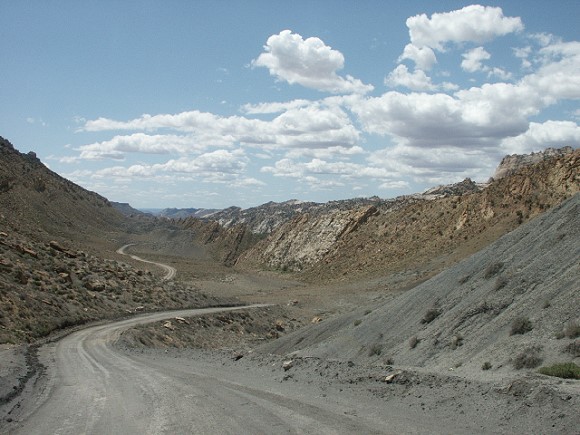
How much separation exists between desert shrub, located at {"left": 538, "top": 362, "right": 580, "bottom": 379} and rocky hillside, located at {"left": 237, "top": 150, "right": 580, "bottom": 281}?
1776 inches

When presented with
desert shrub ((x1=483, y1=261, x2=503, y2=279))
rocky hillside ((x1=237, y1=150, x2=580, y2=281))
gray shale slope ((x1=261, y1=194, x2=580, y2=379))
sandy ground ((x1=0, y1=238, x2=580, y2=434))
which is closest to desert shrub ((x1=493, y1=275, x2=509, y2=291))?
gray shale slope ((x1=261, y1=194, x2=580, y2=379))

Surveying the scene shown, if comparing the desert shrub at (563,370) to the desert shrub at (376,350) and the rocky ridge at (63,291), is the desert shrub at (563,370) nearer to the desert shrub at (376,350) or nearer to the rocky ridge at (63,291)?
the desert shrub at (376,350)

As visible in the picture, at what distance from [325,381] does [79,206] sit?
156014 millimetres

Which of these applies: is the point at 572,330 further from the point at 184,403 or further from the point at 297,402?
the point at 184,403

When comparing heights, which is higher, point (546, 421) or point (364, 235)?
point (364, 235)

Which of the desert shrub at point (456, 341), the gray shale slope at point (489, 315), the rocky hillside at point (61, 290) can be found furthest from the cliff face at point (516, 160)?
the desert shrub at point (456, 341)

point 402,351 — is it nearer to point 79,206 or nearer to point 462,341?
point 462,341

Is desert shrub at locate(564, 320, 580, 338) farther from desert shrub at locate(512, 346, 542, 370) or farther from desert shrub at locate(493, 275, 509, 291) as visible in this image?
desert shrub at locate(493, 275, 509, 291)

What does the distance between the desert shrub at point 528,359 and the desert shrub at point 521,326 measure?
125 cm

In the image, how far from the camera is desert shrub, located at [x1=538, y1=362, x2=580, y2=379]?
387 inches

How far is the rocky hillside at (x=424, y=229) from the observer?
55625 millimetres

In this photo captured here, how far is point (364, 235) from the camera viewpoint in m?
81.8

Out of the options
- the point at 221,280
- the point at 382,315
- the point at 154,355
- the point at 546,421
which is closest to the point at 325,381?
the point at 546,421

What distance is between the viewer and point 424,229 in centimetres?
6956
